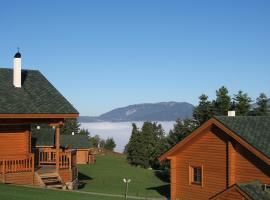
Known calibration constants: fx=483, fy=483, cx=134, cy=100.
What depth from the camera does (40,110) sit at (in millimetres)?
28047

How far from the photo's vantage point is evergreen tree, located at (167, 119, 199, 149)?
58.2 m

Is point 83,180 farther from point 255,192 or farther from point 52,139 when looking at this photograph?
point 255,192

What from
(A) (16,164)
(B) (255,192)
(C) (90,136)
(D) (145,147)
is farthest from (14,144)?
(C) (90,136)

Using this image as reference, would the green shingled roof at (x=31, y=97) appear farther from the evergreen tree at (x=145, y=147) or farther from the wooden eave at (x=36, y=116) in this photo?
the evergreen tree at (x=145, y=147)

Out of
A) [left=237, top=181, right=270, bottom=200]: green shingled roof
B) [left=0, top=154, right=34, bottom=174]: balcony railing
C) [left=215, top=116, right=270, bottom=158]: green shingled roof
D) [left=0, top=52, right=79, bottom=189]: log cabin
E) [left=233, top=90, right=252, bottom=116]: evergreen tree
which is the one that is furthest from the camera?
[left=233, top=90, right=252, bottom=116]: evergreen tree

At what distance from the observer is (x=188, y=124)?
58906 mm

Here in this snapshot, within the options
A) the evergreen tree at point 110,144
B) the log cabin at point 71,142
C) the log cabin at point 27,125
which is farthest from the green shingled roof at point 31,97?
the evergreen tree at point 110,144

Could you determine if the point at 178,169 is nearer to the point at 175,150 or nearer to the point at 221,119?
the point at 175,150

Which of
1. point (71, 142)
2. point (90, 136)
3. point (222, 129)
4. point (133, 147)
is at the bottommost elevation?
point (133, 147)

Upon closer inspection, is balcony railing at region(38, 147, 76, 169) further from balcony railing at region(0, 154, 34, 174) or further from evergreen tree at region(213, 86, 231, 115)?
evergreen tree at region(213, 86, 231, 115)

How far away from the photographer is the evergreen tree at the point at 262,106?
182 ft

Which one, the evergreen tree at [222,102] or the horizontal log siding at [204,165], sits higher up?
the evergreen tree at [222,102]

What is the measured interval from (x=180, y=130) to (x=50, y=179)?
113ft

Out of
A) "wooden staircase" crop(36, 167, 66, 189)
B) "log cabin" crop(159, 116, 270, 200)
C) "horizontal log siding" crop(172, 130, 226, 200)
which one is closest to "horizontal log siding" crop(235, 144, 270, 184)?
"log cabin" crop(159, 116, 270, 200)
